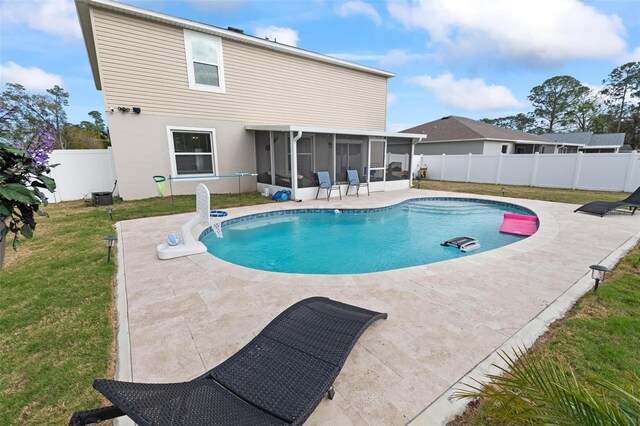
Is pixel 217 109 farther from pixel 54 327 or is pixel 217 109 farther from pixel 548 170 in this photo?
pixel 548 170

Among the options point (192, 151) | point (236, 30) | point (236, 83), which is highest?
point (236, 30)

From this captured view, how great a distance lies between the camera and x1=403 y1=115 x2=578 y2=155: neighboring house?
21.0 m

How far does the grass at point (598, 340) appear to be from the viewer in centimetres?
212

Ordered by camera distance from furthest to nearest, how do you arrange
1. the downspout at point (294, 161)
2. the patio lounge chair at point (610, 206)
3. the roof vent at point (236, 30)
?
the roof vent at point (236, 30) → the downspout at point (294, 161) → the patio lounge chair at point (610, 206)

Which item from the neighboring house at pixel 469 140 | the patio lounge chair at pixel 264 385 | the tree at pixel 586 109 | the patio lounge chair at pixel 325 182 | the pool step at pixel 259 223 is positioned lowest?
the pool step at pixel 259 223

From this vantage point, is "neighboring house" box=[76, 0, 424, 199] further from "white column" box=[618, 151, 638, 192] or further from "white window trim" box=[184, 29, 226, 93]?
"white column" box=[618, 151, 638, 192]

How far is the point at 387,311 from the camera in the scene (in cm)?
307

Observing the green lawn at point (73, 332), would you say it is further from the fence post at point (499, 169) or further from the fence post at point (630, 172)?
the fence post at point (499, 169)

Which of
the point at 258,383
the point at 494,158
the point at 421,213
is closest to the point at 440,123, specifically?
the point at 494,158

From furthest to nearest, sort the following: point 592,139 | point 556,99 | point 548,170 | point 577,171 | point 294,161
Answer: point 556,99 < point 592,139 < point 548,170 < point 577,171 < point 294,161

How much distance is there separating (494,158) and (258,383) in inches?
706

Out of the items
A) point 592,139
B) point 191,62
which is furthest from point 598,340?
point 592,139

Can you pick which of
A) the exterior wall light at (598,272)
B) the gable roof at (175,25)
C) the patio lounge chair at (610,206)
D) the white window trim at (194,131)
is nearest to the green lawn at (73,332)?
the exterior wall light at (598,272)

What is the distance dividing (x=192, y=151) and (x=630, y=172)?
57.6 ft
